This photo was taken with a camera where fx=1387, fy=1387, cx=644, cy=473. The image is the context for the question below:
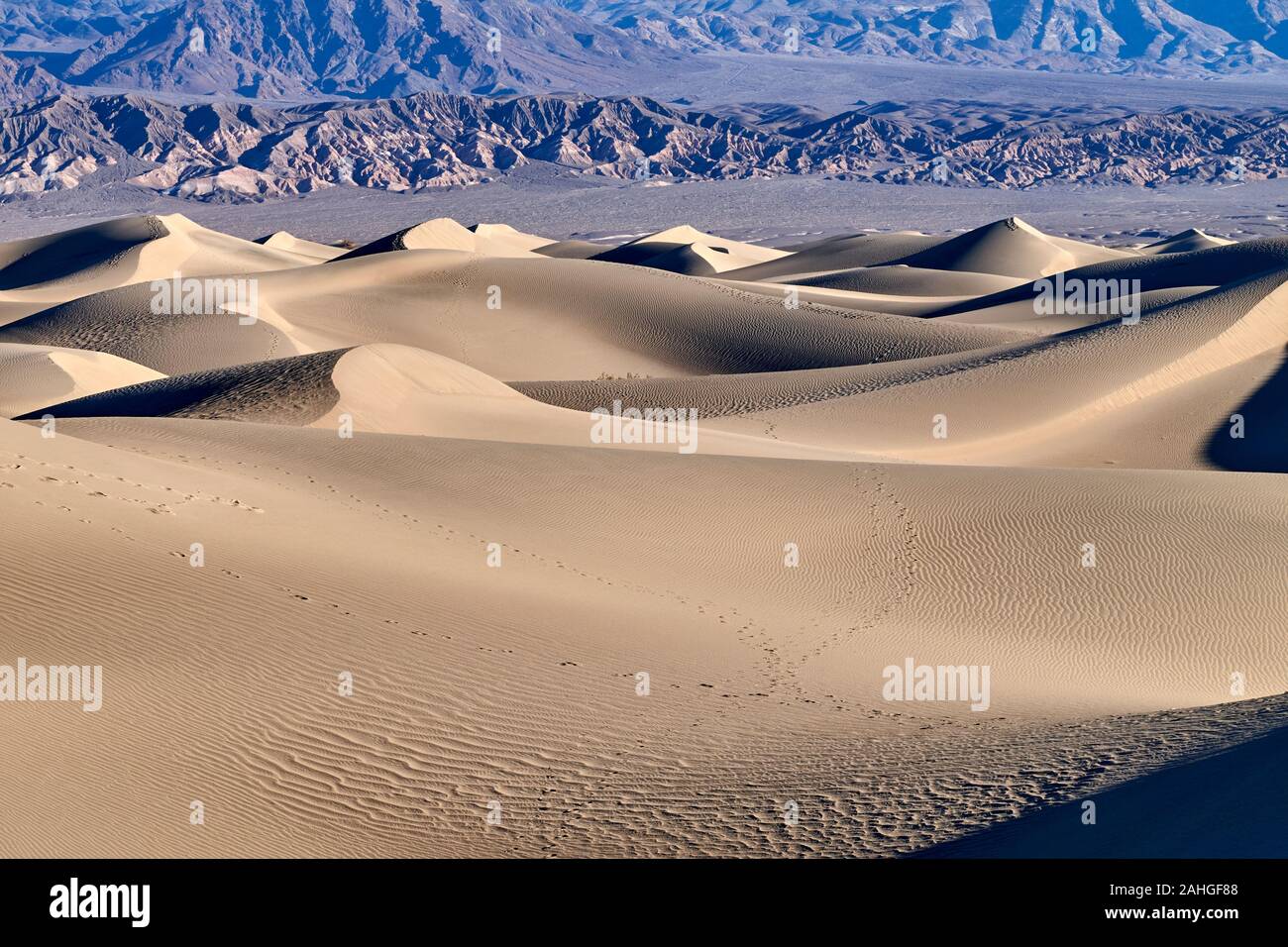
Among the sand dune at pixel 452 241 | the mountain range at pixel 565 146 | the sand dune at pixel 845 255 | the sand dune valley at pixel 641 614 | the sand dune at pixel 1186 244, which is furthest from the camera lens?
the mountain range at pixel 565 146

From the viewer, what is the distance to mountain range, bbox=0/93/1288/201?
5635 inches

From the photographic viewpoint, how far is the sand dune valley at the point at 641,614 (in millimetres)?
7395

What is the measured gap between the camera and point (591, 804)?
25.3ft

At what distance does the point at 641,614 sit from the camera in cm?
1162

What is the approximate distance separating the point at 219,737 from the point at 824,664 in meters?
4.86

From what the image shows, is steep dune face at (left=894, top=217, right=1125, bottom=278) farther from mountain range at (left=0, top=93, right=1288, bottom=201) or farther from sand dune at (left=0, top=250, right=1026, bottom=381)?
mountain range at (left=0, top=93, right=1288, bottom=201)

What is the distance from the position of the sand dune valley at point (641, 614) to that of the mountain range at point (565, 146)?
12238 centimetres

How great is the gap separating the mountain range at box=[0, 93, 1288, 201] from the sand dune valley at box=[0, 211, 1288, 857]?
4818 inches

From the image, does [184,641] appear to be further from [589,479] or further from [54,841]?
[589,479]

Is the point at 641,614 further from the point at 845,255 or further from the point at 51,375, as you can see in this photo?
the point at 845,255

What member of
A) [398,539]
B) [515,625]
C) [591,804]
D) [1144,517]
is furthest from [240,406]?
[591,804]

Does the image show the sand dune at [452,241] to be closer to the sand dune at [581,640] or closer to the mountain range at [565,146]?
the sand dune at [581,640]

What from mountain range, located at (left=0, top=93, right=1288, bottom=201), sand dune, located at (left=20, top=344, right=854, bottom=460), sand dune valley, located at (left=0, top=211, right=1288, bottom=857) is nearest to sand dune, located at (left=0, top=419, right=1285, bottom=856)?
sand dune valley, located at (left=0, top=211, right=1288, bottom=857)

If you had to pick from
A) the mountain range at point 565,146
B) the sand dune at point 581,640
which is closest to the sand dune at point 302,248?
the sand dune at point 581,640
